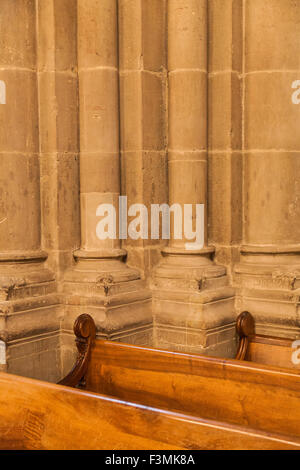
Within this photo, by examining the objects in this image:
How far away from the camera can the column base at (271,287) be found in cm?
348

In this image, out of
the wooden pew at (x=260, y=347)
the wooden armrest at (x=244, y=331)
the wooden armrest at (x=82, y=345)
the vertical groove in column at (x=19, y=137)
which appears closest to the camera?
the wooden armrest at (x=82, y=345)

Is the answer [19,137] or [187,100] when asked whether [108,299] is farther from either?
[187,100]

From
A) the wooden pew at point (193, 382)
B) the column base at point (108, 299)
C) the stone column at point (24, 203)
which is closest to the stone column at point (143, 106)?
the column base at point (108, 299)

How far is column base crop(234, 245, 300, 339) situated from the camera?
3.48m

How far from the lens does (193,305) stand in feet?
11.5

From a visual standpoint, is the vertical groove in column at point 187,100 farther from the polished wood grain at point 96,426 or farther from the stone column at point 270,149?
the polished wood grain at point 96,426

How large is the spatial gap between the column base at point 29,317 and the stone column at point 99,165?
13 cm

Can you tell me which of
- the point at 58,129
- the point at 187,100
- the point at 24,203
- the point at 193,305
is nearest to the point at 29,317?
the point at 24,203

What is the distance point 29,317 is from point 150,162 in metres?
1.23

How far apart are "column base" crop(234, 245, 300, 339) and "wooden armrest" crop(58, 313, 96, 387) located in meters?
1.07

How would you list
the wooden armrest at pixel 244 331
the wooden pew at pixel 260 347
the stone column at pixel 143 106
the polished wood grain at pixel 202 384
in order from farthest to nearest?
the stone column at pixel 143 106 < the wooden armrest at pixel 244 331 < the wooden pew at pixel 260 347 < the polished wood grain at pixel 202 384
